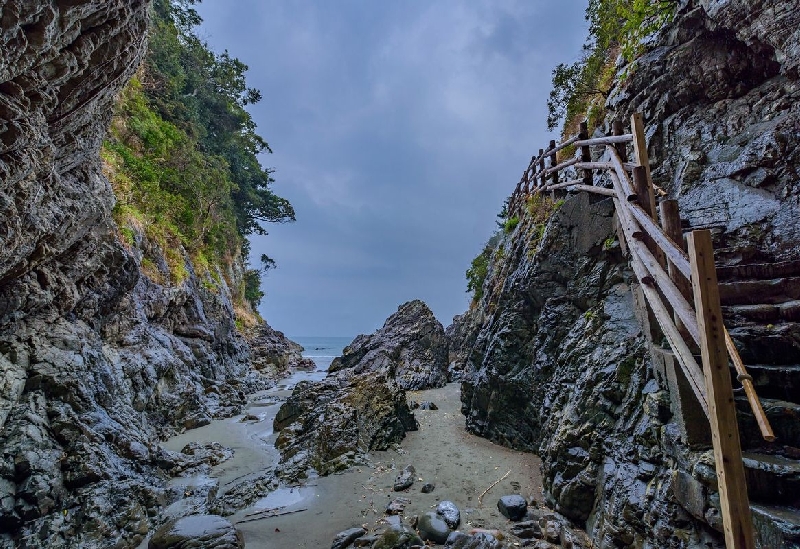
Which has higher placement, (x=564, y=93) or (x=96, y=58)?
(x=564, y=93)

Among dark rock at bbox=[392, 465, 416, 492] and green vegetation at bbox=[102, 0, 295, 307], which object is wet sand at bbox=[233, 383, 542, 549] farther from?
green vegetation at bbox=[102, 0, 295, 307]

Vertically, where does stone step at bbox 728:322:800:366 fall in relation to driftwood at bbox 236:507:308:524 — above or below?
above

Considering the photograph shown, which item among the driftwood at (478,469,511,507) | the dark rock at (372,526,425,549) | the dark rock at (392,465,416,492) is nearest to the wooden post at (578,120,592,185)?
the driftwood at (478,469,511,507)

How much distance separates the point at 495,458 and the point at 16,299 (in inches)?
326

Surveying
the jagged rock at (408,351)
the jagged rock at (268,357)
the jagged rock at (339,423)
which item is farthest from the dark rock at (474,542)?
the jagged rock at (268,357)

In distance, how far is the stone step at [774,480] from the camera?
243cm

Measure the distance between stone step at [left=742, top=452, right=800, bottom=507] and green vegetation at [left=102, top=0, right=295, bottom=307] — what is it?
12.1 m

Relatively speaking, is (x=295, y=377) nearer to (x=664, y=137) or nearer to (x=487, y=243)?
(x=487, y=243)

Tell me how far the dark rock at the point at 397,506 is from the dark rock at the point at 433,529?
502mm

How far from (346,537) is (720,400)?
13.6 ft

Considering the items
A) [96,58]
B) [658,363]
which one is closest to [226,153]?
[96,58]

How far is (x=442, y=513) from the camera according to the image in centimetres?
474

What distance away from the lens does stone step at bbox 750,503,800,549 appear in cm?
217

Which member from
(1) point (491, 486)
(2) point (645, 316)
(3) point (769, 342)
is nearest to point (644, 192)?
(2) point (645, 316)
